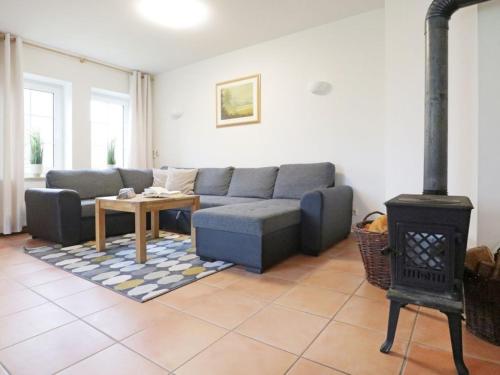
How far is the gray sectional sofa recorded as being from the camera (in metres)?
2.23

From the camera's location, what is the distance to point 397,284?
4.33ft

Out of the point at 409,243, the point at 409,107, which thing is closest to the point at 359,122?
the point at 409,107

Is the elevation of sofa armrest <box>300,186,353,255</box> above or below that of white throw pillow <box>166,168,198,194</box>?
below

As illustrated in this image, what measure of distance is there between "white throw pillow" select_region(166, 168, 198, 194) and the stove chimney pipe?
2828 millimetres

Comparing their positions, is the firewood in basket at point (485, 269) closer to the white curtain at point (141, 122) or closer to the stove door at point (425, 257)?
the stove door at point (425, 257)

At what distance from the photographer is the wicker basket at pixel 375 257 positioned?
1.85 m

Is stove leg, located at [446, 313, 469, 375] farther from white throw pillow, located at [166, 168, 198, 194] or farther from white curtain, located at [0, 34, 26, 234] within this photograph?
white curtain, located at [0, 34, 26, 234]

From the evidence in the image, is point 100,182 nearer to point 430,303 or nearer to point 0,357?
point 0,357

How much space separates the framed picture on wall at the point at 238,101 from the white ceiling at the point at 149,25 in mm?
458

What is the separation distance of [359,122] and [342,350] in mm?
2457

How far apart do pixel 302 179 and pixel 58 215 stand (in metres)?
2.42

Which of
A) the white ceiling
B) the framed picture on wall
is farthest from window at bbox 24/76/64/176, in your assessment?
the framed picture on wall

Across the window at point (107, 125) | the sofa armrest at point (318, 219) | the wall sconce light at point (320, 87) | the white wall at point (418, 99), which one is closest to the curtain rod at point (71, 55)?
the window at point (107, 125)

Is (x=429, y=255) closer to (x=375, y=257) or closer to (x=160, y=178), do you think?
(x=375, y=257)
